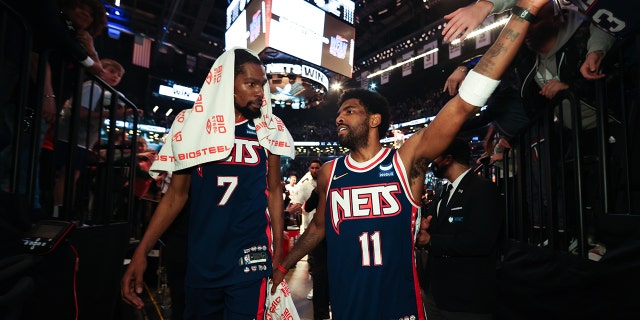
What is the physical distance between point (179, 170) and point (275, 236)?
798 millimetres

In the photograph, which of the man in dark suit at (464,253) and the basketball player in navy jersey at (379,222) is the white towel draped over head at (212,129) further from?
the man in dark suit at (464,253)

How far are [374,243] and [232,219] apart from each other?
90 centimetres

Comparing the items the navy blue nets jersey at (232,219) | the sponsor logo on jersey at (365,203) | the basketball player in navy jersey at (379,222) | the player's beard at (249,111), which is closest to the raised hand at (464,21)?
the basketball player in navy jersey at (379,222)

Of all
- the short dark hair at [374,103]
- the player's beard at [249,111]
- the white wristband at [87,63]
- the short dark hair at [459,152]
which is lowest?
the short dark hair at [459,152]

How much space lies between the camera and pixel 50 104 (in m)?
2.43

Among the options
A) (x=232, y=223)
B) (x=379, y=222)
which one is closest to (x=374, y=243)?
(x=379, y=222)

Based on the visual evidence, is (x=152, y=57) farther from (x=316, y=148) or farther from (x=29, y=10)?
(x=29, y=10)

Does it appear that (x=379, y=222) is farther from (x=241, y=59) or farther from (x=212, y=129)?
(x=241, y=59)

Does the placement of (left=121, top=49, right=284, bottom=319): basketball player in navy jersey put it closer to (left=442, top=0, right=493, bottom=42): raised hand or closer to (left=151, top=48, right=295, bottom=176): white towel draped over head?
(left=151, top=48, right=295, bottom=176): white towel draped over head

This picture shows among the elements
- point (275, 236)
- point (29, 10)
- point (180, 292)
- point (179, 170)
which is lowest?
point (180, 292)

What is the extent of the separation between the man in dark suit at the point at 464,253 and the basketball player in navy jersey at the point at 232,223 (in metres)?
1.15

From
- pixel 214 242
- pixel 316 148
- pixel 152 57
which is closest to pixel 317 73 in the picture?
pixel 214 242

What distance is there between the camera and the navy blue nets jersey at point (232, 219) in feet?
6.79

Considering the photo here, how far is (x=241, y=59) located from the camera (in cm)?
244
